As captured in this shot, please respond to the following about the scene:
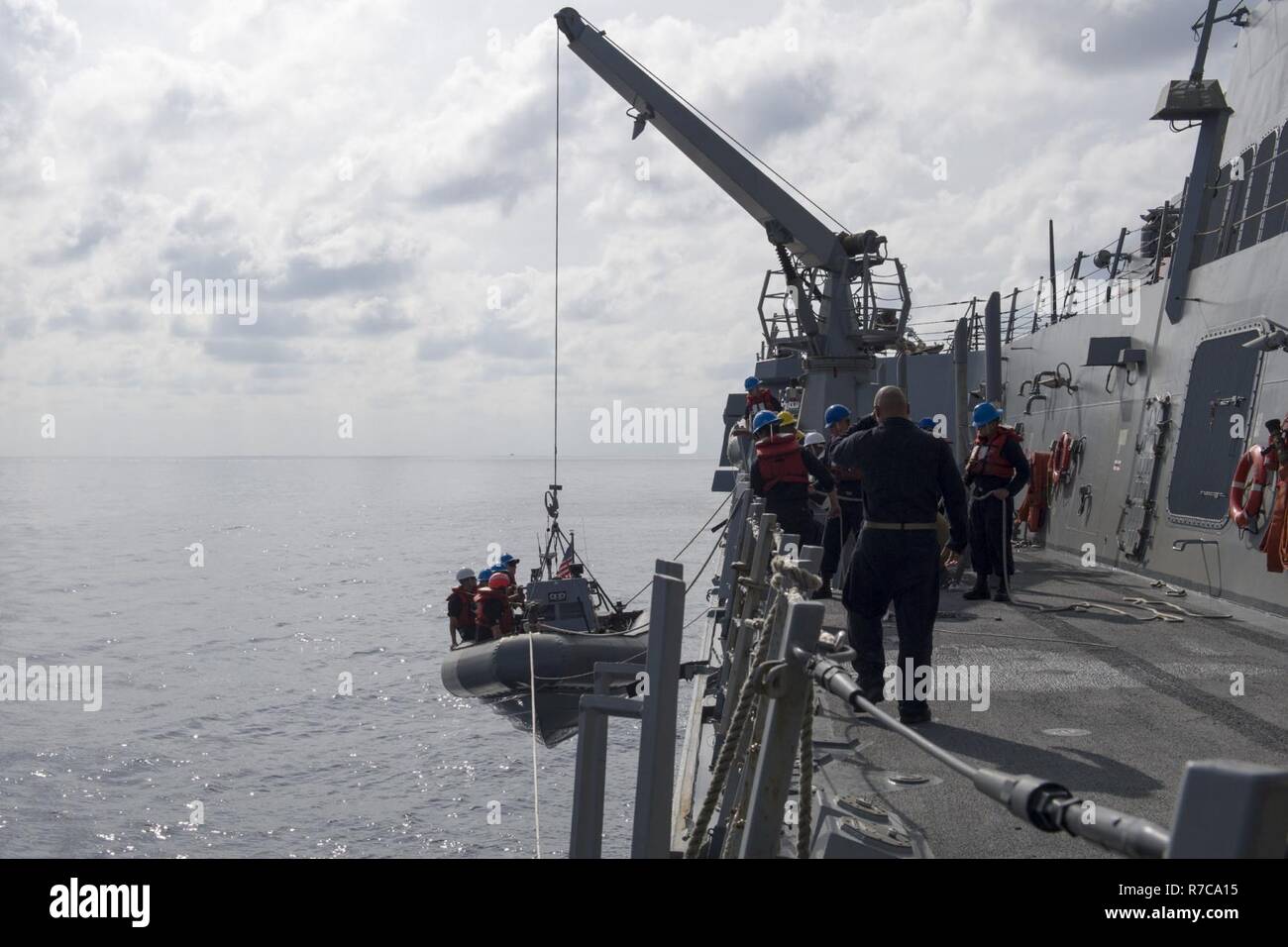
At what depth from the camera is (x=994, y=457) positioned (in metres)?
9.35

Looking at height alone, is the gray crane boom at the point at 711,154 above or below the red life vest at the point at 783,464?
above

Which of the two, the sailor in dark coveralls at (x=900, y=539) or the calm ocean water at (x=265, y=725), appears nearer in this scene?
the sailor in dark coveralls at (x=900, y=539)

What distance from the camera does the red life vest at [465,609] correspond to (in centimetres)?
2028

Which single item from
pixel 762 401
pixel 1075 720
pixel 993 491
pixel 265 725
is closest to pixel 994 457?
pixel 993 491

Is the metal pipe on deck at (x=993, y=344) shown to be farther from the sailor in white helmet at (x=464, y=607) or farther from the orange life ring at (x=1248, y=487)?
the sailor in white helmet at (x=464, y=607)

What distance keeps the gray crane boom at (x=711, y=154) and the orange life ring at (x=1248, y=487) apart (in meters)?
9.98

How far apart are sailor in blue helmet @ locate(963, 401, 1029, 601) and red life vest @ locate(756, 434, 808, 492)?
1.92 m

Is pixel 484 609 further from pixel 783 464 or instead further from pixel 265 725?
pixel 783 464

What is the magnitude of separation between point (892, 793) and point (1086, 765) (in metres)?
0.93

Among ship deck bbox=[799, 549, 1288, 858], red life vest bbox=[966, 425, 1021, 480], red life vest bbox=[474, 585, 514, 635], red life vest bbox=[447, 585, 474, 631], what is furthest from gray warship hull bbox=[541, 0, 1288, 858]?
red life vest bbox=[447, 585, 474, 631]

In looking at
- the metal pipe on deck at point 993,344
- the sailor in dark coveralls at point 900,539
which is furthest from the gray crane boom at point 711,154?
the sailor in dark coveralls at point 900,539

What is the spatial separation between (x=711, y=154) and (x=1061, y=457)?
25.6 feet

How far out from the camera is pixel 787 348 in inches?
732

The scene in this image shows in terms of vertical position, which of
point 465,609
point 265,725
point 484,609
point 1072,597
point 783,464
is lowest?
point 265,725
